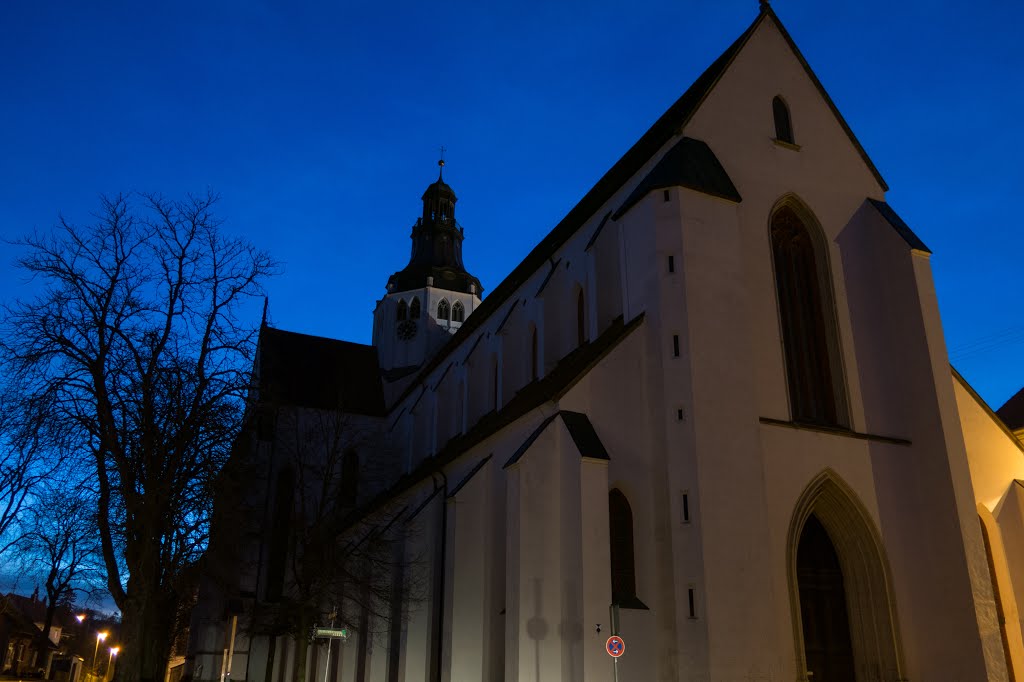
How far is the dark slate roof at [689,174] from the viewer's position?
679 inches

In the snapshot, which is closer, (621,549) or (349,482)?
(621,549)

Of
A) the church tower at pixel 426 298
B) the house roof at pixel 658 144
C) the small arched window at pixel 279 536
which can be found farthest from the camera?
the church tower at pixel 426 298

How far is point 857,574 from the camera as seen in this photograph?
16641mm

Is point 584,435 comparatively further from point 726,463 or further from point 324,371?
point 324,371

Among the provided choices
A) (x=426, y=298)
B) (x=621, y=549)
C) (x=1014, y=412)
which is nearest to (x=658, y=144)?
(x=621, y=549)

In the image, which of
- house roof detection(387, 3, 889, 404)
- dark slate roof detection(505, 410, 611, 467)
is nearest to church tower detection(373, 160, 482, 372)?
house roof detection(387, 3, 889, 404)

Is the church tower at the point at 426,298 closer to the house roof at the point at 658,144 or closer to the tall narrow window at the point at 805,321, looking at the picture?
the house roof at the point at 658,144

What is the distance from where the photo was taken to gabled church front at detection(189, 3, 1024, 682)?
47.9 ft

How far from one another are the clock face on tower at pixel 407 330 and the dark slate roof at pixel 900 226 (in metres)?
24.2

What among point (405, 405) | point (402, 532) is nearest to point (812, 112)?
point (402, 532)

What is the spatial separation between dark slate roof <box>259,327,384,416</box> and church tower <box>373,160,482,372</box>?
113cm

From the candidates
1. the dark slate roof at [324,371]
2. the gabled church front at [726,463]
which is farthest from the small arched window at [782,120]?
the dark slate roof at [324,371]

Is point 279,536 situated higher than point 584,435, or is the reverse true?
point 279,536

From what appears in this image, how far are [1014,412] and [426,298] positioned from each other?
25012 mm
